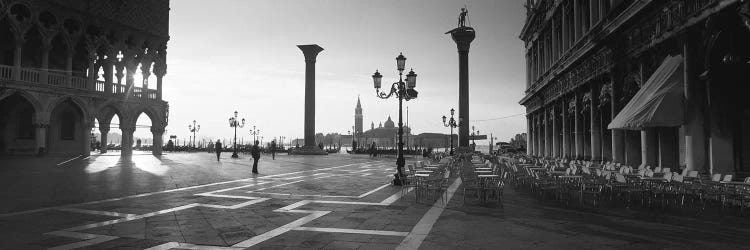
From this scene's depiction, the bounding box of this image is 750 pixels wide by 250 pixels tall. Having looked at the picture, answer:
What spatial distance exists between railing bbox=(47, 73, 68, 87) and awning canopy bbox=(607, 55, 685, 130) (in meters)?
32.9

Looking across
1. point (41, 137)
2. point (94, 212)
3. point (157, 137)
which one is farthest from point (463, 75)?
point (94, 212)

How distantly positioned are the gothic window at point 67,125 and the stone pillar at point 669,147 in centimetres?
3661

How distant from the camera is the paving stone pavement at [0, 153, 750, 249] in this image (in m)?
6.41

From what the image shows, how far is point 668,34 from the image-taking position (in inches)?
524

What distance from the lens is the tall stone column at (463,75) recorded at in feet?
149

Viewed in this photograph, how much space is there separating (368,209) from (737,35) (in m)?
10.2

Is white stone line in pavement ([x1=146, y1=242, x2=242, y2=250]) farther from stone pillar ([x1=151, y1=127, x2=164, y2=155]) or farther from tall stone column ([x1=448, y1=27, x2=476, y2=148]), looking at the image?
tall stone column ([x1=448, y1=27, x2=476, y2=148])

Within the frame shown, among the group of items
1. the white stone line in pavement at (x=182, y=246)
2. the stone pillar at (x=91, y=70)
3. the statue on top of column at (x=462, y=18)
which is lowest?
the white stone line in pavement at (x=182, y=246)

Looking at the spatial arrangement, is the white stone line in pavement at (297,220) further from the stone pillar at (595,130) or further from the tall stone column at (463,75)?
the tall stone column at (463,75)

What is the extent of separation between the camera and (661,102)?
12.3 meters

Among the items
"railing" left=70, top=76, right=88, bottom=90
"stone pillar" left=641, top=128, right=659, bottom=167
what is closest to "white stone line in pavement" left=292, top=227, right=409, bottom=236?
"stone pillar" left=641, top=128, right=659, bottom=167

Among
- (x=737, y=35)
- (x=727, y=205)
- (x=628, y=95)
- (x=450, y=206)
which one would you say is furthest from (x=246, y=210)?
(x=628, y=95)

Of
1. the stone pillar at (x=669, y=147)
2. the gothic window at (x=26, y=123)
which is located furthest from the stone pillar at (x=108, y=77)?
the stone pillar at (x=669, y=147)

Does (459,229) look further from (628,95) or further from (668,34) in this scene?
(628,95)
